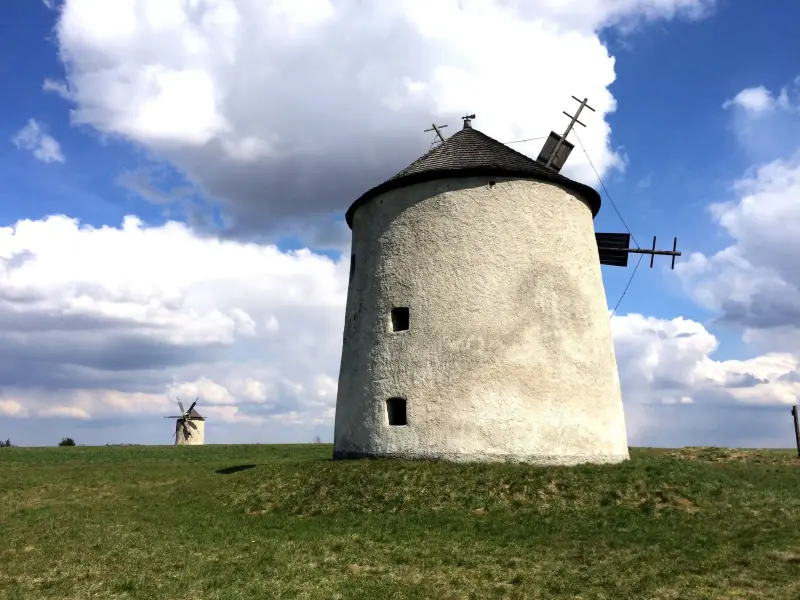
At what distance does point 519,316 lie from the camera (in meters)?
A: 15.0

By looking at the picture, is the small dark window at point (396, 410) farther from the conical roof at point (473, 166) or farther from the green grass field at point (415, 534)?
the conical roof at point (473, 166)

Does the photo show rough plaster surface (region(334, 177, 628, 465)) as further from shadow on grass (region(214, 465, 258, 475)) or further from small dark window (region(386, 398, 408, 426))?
shadow on grass (region(214, 465, 258, 475))

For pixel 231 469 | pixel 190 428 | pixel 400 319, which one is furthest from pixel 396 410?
pixel 190 428

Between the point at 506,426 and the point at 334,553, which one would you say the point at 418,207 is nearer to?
the point at 506,426

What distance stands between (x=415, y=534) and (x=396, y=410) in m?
5.48

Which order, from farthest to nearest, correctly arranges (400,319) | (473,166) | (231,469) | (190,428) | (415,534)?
(190,428) → (231,469) → (400,319) → (473,166) → (415,534)

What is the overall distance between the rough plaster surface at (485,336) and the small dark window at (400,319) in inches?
9.8

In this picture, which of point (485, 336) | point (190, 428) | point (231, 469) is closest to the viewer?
point (485, 336)

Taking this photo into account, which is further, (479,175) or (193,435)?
(193,435)

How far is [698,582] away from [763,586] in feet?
2.40

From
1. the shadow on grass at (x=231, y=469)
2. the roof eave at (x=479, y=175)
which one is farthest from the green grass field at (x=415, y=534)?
the roof eave at (x=479, y=175)

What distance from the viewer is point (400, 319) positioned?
1634cm

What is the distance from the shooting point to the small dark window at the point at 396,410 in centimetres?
1554

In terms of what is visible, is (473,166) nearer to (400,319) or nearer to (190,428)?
(400,319)
